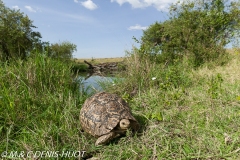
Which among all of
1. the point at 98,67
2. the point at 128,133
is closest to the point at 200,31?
the point at 128,133

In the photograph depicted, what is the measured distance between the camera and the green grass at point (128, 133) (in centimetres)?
238

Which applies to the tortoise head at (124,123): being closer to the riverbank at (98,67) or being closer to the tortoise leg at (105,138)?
the tortoise leg at (105,138)

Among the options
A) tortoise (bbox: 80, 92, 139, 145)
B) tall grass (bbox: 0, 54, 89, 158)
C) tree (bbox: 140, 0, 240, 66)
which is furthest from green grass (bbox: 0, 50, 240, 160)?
tree (bbox: 140, 0, 240, 66)

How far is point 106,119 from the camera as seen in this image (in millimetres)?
2633

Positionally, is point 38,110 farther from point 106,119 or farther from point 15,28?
point 15,28

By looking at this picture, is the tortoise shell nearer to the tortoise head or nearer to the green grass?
the tortoise head

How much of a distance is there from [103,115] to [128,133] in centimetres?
46

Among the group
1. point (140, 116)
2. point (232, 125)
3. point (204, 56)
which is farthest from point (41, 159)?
point (204, 56)

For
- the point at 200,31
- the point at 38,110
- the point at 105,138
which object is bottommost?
the point at 105,138

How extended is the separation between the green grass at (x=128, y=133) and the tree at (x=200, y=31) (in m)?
5.56

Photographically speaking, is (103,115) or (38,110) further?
(38,110)

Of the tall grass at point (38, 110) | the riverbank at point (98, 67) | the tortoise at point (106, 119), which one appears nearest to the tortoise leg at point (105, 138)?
the tortoise at point (106, 119)

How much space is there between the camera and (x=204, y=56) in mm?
9398

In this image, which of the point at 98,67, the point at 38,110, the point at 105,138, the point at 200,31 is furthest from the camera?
the point at 98,67
